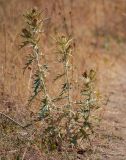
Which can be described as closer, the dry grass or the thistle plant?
the thistle plant

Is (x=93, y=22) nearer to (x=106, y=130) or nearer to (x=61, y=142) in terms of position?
(x=106, y=130)

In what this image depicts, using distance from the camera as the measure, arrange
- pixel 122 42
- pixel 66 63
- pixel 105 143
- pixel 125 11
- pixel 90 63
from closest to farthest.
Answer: pixel 66 63, pixel 105 143, pixel 90 63, pixel 122 42, pixel 125 11

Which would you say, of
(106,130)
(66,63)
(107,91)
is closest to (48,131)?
(66,63)

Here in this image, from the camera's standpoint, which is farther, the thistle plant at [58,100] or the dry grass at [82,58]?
the dry grass at [82,58]

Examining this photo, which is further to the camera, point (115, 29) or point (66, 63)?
point (115, 29)

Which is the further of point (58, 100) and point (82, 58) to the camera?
point (82, 58)

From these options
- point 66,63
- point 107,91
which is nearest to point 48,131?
point 66,63

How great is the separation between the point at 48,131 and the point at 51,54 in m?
2.69

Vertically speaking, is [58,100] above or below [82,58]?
below

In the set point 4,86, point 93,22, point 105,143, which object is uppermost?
point 93,22

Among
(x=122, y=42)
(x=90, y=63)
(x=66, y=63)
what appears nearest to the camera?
(x=66, y=63)

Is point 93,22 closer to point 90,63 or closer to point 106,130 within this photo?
point 90,63

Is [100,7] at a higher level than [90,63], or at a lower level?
higher

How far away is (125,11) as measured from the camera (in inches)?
408
